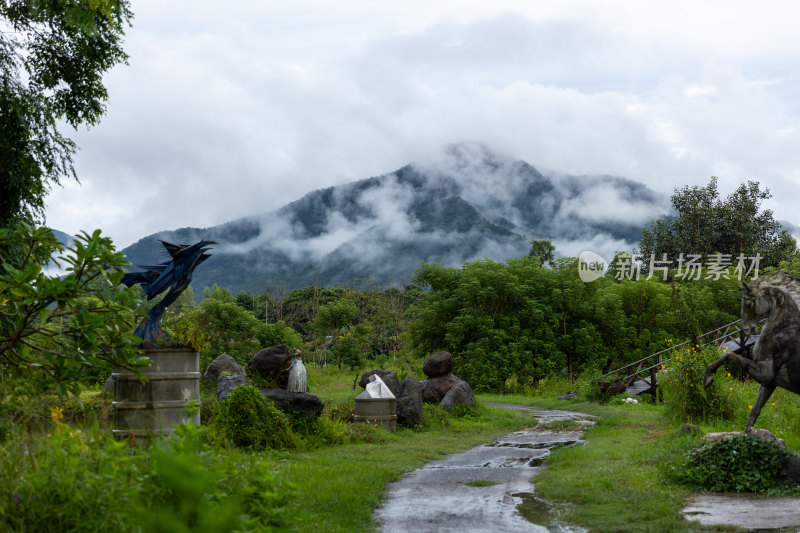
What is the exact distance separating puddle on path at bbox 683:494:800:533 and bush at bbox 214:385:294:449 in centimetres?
687

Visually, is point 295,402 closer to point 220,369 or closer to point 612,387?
point 220,369

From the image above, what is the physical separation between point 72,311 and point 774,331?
7446 millimetres

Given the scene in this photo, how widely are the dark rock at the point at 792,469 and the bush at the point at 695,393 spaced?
6024mm

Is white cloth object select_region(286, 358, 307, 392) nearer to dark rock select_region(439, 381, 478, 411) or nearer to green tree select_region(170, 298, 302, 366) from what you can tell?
dark rock select_region(439, 381, 478, 411)

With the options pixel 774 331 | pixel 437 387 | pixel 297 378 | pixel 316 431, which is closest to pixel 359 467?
pixel 316 431

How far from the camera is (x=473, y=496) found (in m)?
8.67

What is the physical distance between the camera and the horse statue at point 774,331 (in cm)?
812

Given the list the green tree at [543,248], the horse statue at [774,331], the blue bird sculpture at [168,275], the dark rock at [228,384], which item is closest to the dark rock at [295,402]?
the dark rock at [228,384]

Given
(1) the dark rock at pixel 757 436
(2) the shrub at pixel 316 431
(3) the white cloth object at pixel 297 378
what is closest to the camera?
(1) the dark rock at pixel 757 436

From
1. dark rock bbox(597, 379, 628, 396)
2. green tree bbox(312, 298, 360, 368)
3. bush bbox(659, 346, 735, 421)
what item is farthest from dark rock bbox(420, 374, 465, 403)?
green tree bbox(312, 298, 360, 368)

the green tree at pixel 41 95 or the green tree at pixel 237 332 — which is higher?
the green tree at pixel 41 95

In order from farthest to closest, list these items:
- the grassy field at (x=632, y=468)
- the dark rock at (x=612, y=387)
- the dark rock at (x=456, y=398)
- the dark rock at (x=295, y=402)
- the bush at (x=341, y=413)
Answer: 1. the dark rock at (x=612, y=387)
2. the dark rock at (x=456, y=398)
3. the bush at (x=341, y=413)
4. the dark rock at (x=295, y=402)
5. the grassy field at (x=632, y=468)

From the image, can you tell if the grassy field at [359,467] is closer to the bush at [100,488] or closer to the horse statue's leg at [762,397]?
the bush at [100,488]

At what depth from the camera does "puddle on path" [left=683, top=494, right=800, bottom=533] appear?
6.75 meters
